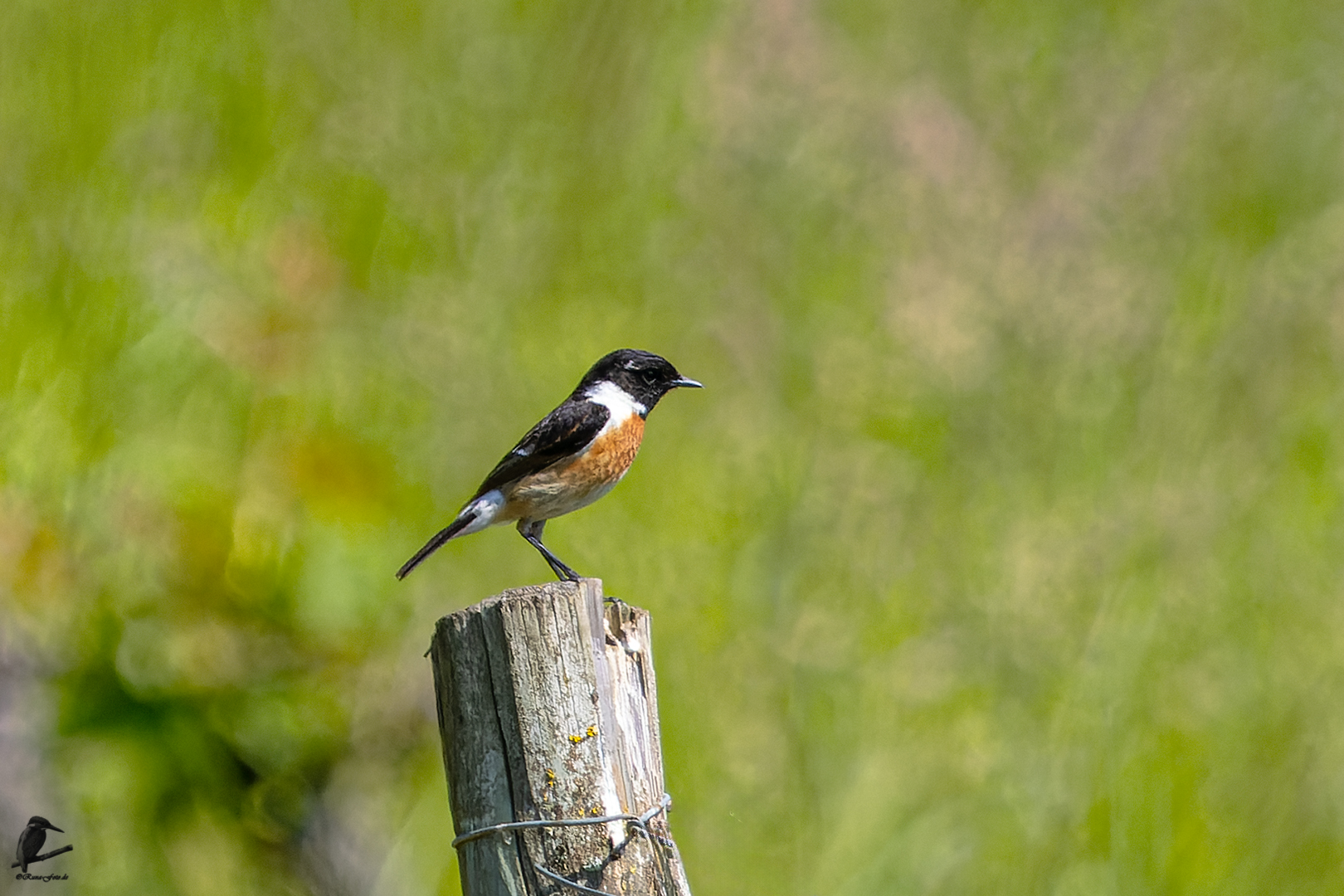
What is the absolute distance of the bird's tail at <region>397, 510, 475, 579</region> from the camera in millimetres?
3775

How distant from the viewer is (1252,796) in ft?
Answer: 18.2

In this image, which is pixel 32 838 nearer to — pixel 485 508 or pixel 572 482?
pixel 485 508

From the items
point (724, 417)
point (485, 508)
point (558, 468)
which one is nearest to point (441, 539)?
point (485, 508)

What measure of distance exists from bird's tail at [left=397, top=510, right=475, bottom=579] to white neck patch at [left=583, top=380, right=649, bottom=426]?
0.59 meters

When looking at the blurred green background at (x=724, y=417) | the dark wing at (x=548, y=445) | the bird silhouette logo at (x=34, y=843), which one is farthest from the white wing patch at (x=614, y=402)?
the bird silhouette logo at (x=34, y=843)

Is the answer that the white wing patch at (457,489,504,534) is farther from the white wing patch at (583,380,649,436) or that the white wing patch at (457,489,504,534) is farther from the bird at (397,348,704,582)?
the white wing patch at (583,380,649,436)

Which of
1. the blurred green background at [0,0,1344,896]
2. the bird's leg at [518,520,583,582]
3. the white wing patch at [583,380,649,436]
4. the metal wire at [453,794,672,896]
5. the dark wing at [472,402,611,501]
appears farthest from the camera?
the blurred green background at [0,0,1344,896]

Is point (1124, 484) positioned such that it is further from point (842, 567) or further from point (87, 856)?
point (87, 856)

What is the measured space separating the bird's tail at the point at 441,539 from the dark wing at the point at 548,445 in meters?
0.09

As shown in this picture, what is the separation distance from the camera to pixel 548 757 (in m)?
2.20

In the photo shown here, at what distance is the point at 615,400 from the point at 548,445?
43cm

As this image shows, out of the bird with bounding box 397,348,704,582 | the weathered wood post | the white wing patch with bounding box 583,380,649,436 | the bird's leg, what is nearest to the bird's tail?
the bird with bounding box 397,348,704,582

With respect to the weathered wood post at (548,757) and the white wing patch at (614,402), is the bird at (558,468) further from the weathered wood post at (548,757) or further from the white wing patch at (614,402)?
the weathered wood post at (548,757)

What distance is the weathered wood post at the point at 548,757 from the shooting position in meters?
2.18
